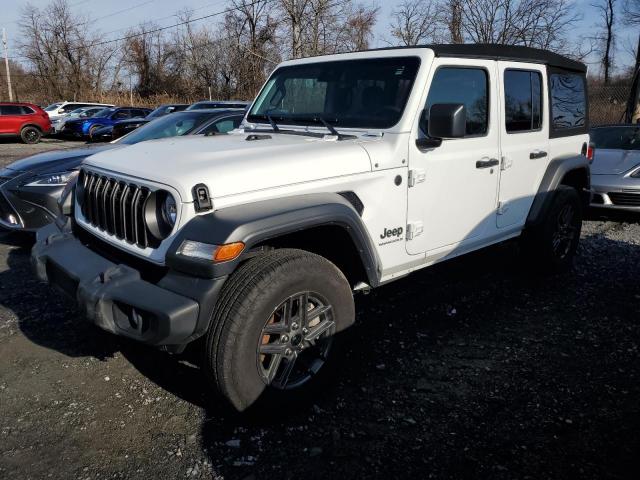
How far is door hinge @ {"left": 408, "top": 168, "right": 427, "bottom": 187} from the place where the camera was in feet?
11.4

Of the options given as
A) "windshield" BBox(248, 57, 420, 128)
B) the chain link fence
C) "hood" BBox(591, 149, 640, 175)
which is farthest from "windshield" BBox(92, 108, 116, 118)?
"windshield" BBox(248, 57, 420, 128)

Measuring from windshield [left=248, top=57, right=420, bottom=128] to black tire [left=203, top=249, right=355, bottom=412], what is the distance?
122 centimetres

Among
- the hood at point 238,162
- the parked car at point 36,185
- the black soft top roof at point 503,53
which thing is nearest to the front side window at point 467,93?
the black soft top roof at point 503,53

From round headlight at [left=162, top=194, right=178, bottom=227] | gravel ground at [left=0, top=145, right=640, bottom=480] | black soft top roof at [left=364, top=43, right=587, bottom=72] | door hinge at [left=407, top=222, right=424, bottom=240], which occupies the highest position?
black soft top roof at [left=364, top=43, right=587, bottom=72]

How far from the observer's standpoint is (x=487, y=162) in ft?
13.3

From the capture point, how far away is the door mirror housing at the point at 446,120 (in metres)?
3.25

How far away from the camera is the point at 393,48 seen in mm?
3828

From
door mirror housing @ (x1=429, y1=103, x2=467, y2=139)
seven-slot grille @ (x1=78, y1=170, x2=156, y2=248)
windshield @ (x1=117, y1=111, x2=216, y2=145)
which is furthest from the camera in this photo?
windshield @ (x1=117, y1=111, x2=216, y2=145)

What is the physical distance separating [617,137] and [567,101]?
488 cm

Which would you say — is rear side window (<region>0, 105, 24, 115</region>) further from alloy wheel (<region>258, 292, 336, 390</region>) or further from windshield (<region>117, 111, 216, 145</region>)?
alloy wheel (<region>258, 292, 336, 390</region>)

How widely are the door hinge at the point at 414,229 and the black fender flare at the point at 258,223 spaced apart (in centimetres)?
58

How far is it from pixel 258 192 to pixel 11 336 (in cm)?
252

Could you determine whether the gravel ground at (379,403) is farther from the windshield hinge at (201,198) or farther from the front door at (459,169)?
the windshield hinge at (201,198)

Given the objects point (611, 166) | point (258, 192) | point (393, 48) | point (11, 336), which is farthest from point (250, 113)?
point (611, 166)
